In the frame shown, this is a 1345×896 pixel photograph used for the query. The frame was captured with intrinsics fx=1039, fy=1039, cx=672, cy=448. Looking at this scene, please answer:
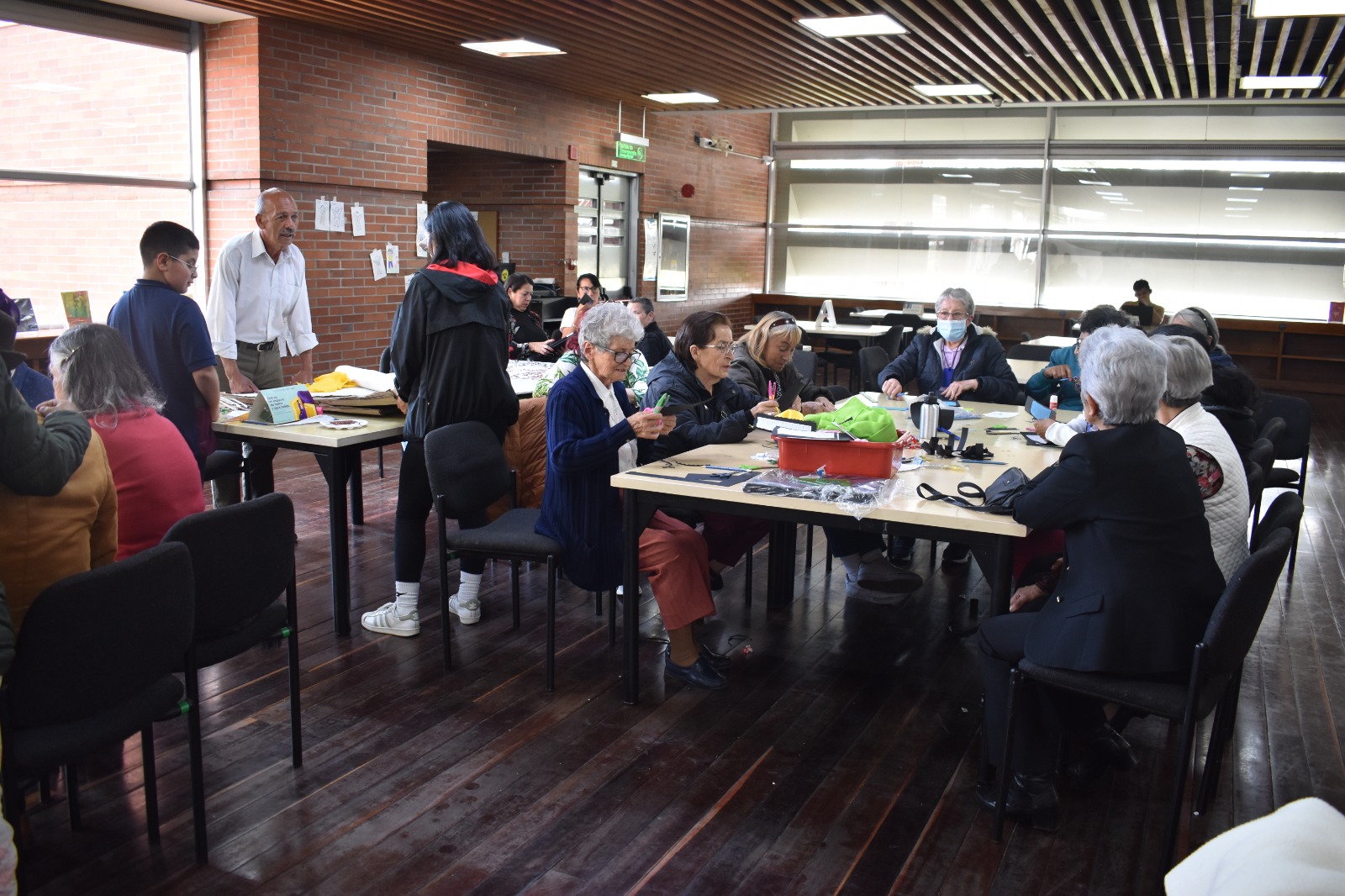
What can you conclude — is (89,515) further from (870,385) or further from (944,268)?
(944,268)

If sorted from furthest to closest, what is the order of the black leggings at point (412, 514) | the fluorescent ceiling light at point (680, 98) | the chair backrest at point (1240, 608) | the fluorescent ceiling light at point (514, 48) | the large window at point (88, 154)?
the fluorescent ceiling light at point (680, 98)
the fluorescent ceiling light at point (514, 48)
the large window at point (88, 154)
the black leggings at point (412, 514)
the chair backrest at point (1240, 608)

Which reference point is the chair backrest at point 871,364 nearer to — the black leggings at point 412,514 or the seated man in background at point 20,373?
the black leggings at point 412,514

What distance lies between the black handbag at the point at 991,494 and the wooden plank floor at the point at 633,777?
80 centimetres

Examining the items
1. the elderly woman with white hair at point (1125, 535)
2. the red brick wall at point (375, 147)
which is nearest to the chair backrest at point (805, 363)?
the red brick wall at point (375, 147)

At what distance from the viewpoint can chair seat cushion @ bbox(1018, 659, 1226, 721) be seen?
2.51 m

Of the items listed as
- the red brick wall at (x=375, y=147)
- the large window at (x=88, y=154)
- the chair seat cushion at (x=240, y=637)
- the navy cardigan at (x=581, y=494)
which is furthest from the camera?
the red brick wall at (x=375, y=147)

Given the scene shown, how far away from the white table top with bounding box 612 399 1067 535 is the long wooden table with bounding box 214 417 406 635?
1.18m

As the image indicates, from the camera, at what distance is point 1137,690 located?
100 inches

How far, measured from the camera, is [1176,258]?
13.5m

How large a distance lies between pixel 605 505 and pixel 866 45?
595 cm

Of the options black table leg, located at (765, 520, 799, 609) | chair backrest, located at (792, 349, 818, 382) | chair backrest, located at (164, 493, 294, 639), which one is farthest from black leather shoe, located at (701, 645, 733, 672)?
chair backrest, located at (792, 349, 818, 382)

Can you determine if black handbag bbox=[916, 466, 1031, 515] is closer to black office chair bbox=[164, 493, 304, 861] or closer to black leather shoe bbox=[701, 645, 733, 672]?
black leather shoe bbox=[701, 645, 733, 672]

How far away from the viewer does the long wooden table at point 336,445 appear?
3914 millimetres

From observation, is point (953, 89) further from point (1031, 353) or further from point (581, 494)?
point (581, 494)
